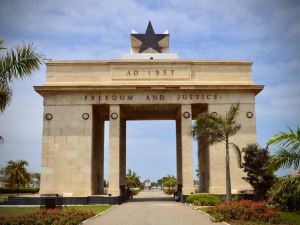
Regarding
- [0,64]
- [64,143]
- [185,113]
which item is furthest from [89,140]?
[0,64]

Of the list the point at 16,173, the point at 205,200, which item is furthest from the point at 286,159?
the point at 16,173

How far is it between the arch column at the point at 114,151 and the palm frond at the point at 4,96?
76.6 feet

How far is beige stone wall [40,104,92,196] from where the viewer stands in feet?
128

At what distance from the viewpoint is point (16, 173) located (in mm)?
69875

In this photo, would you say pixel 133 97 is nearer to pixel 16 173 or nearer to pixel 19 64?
pixel 19 64

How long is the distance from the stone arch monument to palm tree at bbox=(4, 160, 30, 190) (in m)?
32.1

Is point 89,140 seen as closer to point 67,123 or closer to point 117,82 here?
point 67,123

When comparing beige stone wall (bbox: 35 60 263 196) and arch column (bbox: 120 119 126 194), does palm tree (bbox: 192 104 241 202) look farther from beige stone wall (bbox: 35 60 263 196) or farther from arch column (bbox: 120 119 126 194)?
arch column (bbox: 120 119 126 194)

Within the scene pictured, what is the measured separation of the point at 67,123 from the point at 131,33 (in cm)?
1489

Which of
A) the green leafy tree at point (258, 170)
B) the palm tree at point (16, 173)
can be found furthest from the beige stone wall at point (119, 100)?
the palm tree at point (16, 173)

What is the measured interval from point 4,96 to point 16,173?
5800cm

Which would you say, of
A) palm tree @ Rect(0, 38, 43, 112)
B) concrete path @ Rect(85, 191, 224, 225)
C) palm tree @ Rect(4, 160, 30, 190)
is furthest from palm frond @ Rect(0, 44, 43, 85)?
palm tree @ Rect(4, 160, 30, 190)

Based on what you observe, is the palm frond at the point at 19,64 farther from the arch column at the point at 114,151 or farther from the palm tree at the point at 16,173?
the palm tree at the point at 16,173

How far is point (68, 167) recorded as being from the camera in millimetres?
→ 39469
